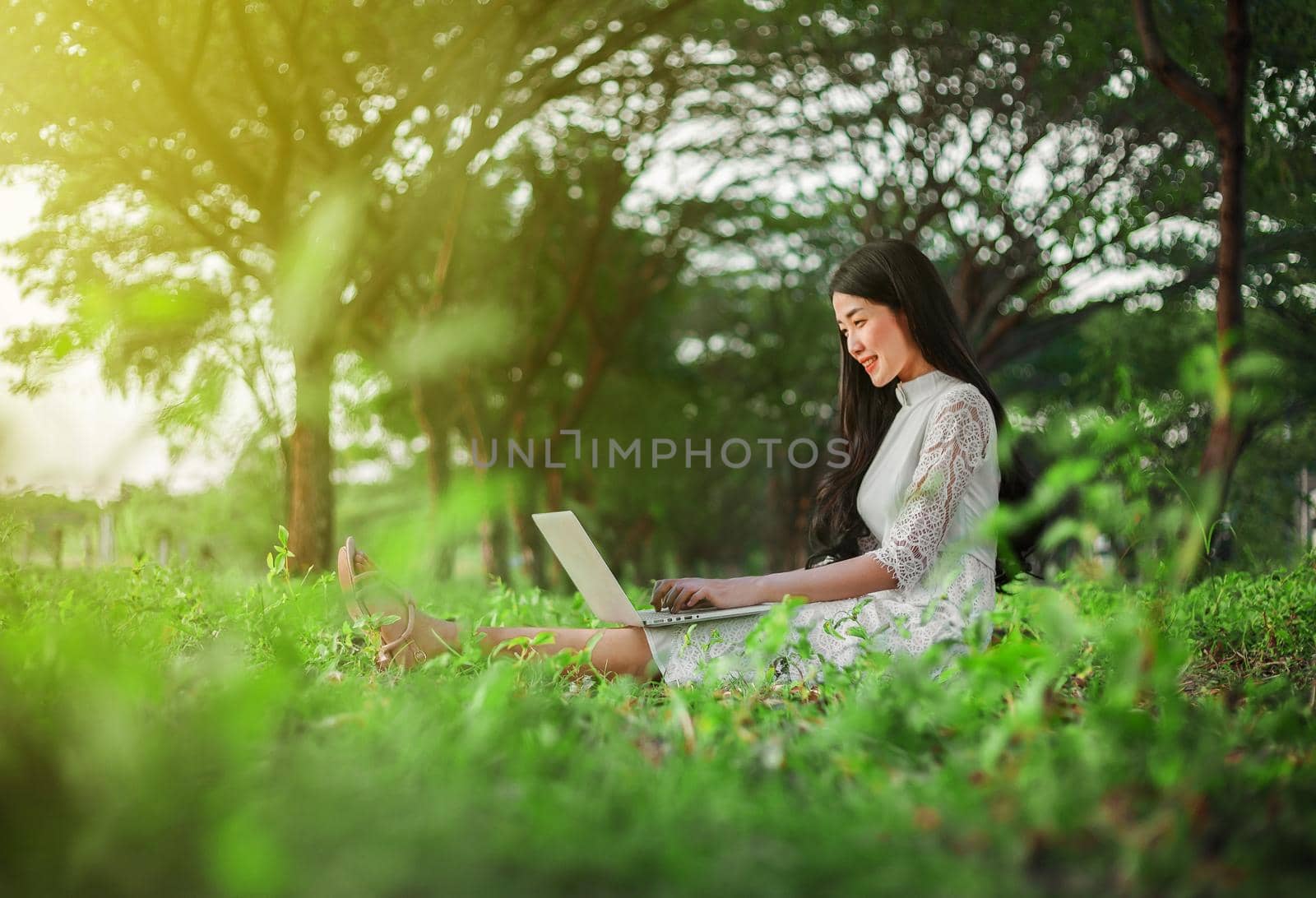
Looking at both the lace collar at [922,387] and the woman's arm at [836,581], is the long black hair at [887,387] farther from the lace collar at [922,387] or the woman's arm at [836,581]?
the woman's arm at [836,581]

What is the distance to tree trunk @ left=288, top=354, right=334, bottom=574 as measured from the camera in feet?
25.4

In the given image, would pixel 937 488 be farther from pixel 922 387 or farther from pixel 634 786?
pixel 634 786

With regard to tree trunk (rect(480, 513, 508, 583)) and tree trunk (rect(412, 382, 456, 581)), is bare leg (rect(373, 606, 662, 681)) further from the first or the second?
tree trunk (rect(480, 513, 508, 583))

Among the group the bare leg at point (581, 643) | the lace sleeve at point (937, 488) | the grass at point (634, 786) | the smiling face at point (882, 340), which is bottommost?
the bare leg at point (581, 643)

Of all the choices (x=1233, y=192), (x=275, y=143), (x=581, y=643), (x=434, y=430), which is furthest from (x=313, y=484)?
(x=1233, y=192)

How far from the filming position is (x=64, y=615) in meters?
3.10

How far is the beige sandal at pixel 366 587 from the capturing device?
3057mm

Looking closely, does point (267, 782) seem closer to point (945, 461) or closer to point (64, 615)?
point (64, 615)

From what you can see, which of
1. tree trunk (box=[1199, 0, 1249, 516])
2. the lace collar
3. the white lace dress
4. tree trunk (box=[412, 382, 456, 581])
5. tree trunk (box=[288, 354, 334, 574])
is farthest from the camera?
tree trunk (box=[412, 382, 456, 581])

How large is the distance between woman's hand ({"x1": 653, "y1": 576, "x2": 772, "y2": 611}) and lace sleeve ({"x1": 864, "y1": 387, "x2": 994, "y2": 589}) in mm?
369

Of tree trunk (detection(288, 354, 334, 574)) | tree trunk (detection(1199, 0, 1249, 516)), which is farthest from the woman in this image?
tree trunk (detection(288, 354, 334, 574))

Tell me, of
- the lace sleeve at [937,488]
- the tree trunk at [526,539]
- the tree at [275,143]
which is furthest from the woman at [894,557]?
the tree trunk at [526,539]

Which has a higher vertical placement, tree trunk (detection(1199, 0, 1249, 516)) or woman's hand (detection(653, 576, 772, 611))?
tree trunk (detection(1199, 0, 1249, 516))

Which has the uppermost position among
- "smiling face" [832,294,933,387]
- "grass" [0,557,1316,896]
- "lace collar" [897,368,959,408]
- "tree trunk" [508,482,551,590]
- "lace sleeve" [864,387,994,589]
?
"smiling face" [832,294,933,387]
